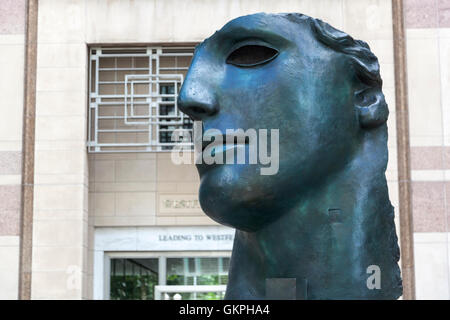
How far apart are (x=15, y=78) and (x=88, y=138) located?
179 cm

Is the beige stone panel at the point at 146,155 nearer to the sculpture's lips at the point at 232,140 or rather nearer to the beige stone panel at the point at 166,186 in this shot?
the beige stone panel at the point at 166,186

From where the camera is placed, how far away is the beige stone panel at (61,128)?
14.3 m

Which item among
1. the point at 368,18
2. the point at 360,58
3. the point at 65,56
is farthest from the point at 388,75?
the point at 360,58

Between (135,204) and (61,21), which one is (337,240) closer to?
(61,21)

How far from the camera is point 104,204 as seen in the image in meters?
15.2

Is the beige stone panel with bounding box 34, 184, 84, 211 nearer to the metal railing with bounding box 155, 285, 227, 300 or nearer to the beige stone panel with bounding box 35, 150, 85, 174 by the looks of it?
the beige stone panel with bounding box 35, 150, 85, 174

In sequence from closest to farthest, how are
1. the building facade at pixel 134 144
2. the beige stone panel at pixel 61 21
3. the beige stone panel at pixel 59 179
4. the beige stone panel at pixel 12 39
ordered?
the building facade at pixel 134 144 → the beige stone panel at pixel 59 179 → the beige stone panel at pixel 12 39 → the beige stone panel at pixel 61 21

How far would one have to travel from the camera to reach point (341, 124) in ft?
9.27

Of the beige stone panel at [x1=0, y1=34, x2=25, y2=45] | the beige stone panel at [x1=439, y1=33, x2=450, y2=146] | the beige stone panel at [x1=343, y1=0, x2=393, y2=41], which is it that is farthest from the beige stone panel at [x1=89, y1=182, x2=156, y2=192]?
the beige stone panel at [x1=439, y1=33, x2=450, y2=146]

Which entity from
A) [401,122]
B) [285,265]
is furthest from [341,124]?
[401,122]

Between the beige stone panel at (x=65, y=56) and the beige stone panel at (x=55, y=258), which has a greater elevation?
the beige stone panel at (x=65, y=56)

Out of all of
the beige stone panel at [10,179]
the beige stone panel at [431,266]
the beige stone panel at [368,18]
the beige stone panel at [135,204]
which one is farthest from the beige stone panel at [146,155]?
the beige stone panel at [431,266]

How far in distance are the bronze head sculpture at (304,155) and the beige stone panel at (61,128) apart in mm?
11669
